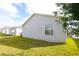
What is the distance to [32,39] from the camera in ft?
14.7

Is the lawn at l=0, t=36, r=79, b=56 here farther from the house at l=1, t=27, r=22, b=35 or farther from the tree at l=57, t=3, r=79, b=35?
the tree at l=57, t=3, r=79, b=35

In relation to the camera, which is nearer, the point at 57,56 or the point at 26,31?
the point at 57,56

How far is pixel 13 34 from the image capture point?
4.46 metres

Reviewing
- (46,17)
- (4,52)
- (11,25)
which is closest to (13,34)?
(11,25)

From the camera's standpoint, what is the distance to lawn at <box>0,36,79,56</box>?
4.24m

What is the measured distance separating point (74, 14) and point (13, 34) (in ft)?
4.96

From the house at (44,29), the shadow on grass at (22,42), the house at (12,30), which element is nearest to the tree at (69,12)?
the house at (44,29)

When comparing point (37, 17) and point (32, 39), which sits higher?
point (37, 17)

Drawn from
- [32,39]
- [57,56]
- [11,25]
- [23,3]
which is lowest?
[57,56]

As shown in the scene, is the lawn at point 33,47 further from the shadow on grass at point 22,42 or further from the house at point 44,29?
the house at point 44,29

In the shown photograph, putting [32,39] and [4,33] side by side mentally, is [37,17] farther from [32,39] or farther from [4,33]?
[4,33]

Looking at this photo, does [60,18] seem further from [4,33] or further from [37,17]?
[4,33]

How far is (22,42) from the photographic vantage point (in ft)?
14.5

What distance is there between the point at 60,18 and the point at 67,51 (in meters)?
0.80
